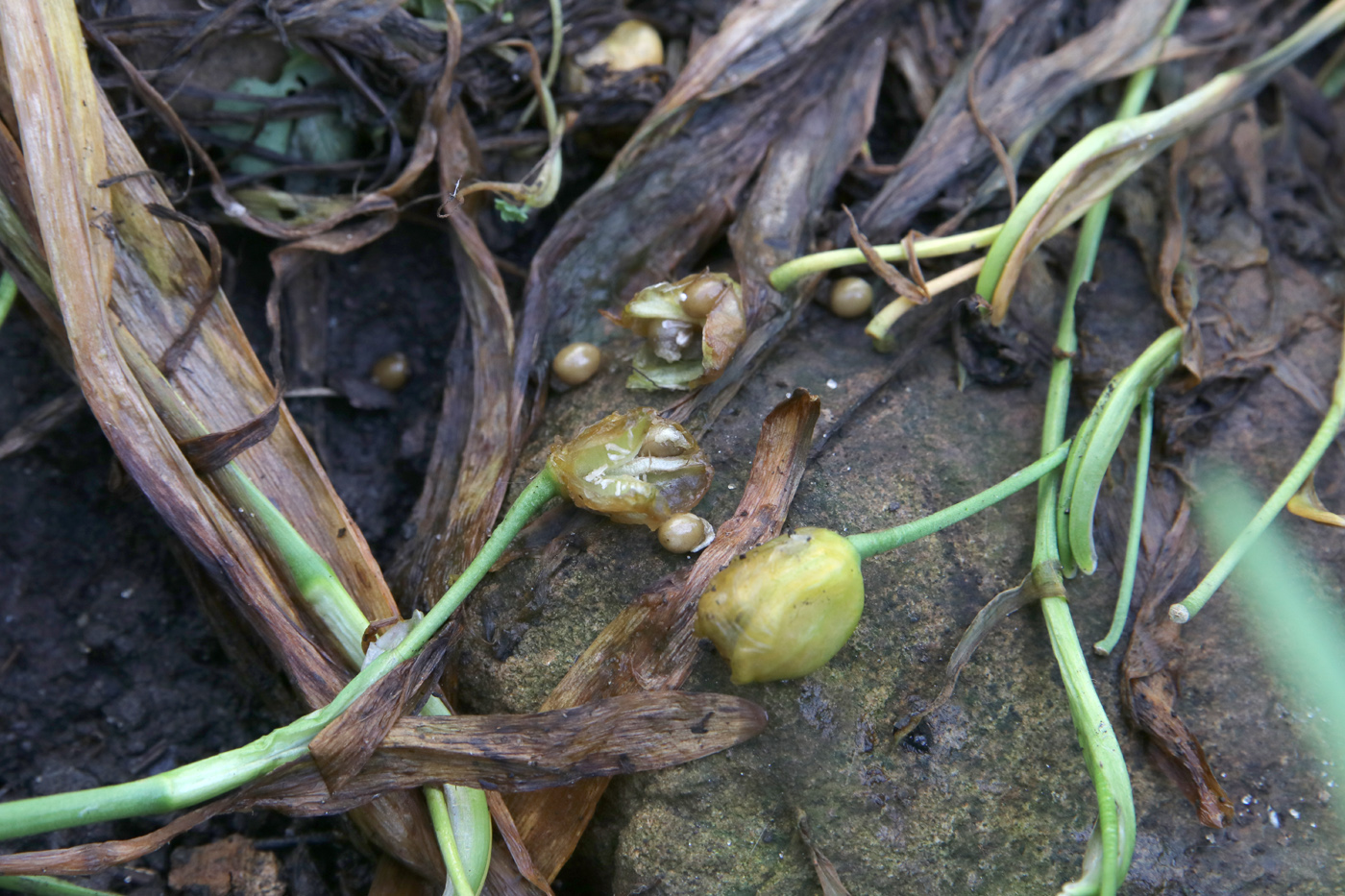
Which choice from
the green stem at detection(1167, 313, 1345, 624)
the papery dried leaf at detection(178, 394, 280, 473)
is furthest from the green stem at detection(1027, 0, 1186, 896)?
the papery dried leaf at detection(178, 394, 280, 473)

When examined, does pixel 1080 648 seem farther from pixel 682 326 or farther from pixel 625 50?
pixel 625 50

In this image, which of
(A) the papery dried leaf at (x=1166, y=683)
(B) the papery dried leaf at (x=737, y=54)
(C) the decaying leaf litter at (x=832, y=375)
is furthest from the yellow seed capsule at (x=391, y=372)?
(A) the papery dried leaf at (x=1166, y=683)

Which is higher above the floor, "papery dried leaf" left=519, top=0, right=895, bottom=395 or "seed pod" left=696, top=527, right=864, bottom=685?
"papery dried leaf" left=519, top=0, right=895, bottom=395

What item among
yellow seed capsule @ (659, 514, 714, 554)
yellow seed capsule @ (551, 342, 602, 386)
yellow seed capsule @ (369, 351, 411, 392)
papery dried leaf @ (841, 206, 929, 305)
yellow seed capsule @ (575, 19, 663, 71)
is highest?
yellow seed capsule @ (575, 19, 663, 71)

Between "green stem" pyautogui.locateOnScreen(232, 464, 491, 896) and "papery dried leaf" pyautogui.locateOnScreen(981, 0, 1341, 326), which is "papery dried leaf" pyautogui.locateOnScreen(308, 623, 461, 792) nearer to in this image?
"green stem" pyautogui.locateOnScreen(232, 464, 491, 896)

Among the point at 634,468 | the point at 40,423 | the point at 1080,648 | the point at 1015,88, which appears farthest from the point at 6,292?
the point at 1015,88

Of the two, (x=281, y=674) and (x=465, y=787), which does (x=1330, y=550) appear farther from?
(x=281, y=674)
